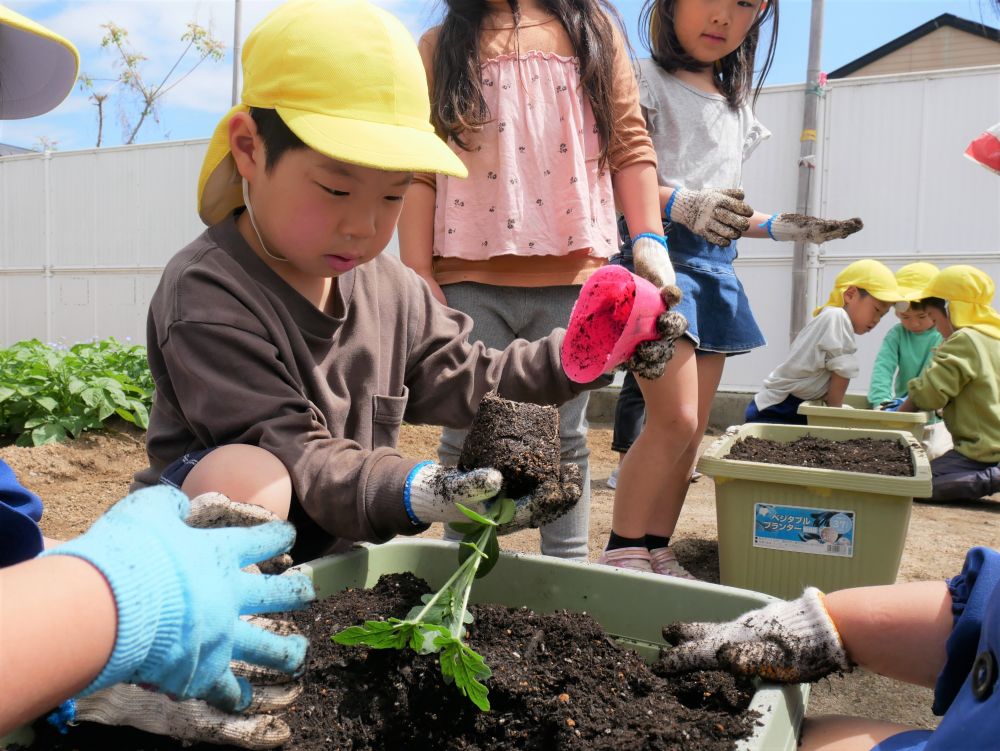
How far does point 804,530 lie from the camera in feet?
8.20

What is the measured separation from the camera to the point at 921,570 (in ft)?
9.92

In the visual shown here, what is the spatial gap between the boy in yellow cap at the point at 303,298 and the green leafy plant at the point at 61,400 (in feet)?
12.2

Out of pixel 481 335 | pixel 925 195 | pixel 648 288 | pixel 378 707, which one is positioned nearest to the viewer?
Result: pixel 378 707

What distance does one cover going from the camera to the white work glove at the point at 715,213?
2.36 metres

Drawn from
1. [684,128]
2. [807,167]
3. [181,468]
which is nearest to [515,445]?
[181,468]

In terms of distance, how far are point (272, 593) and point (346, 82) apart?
84cm

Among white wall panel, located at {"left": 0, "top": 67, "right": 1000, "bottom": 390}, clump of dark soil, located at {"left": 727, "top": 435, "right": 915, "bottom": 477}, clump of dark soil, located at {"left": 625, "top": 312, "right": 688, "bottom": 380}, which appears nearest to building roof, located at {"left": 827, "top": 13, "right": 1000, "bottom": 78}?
white wall panel, located at {"left": 0, "top": 67, "right": 1000, "bottom": 390}

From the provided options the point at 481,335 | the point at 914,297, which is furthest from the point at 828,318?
the point at 481,335

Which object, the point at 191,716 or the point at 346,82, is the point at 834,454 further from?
the point at 191,716

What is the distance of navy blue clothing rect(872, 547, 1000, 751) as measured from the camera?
2.91 feet

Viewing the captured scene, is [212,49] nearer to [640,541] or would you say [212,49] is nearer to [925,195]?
[925,195]

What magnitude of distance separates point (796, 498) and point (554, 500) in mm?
1574

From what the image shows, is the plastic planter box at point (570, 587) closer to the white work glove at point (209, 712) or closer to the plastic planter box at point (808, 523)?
the white work glove at point (209, 712)

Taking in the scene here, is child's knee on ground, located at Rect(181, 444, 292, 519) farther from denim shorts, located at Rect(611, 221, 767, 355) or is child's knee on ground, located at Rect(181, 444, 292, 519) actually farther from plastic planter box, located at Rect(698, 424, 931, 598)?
plastic planter box, located at Rect(698, 424, 931, 598)
